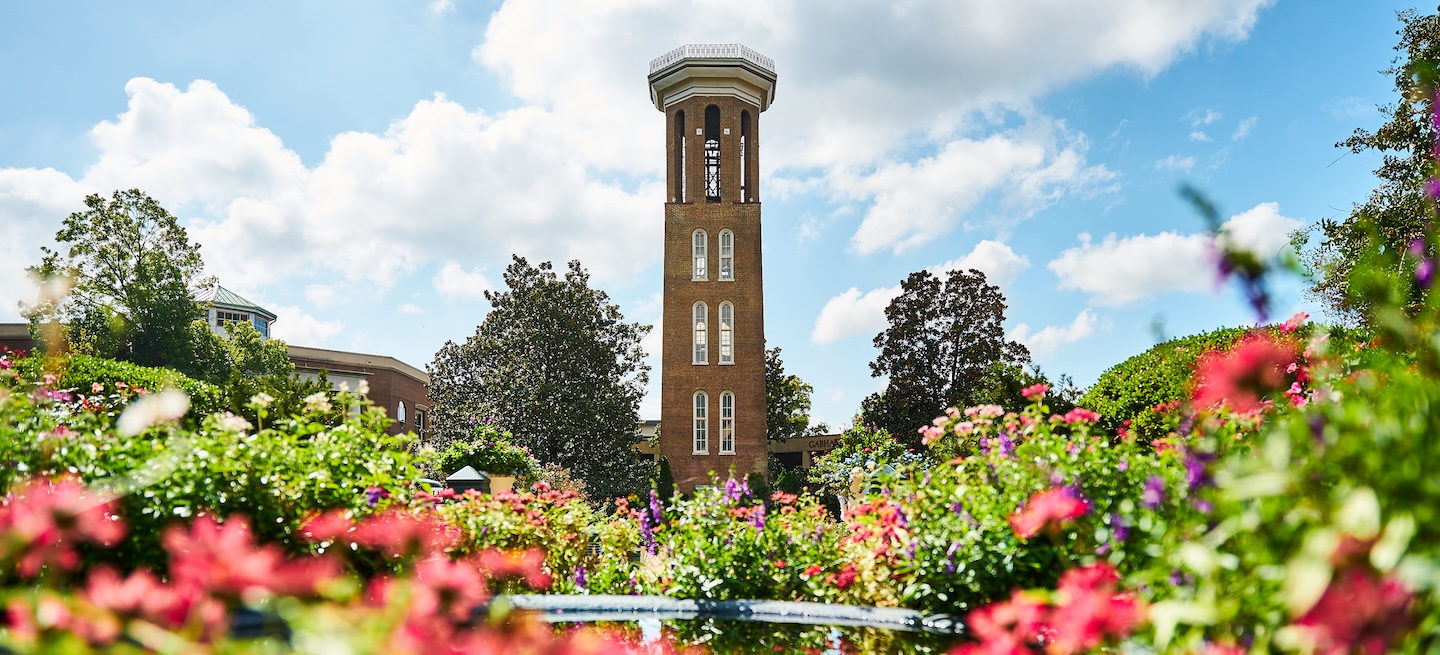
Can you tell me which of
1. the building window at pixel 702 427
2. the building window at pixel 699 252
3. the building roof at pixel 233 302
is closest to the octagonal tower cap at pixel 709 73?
the building window at pixel 699 252

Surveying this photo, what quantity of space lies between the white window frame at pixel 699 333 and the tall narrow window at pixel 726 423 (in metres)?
1.24

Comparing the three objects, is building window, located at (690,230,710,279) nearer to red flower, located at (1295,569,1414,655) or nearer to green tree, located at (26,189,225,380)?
green tree, located at (26,189,225,380)

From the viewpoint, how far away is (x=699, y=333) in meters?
26.6

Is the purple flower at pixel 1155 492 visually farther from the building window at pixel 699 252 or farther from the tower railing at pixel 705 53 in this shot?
the tower railing at pixel 705 53

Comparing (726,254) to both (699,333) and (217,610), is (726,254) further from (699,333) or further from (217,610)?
(217,610)

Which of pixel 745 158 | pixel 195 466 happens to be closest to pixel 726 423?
pixel 745 158

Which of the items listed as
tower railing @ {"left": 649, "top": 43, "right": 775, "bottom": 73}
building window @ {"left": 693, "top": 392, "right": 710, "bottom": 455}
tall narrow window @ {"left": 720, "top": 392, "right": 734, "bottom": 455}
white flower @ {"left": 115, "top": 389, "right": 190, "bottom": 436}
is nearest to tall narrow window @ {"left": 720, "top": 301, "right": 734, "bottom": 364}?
tall narrow window @ {"left": 720, "top": 392, "right": 734, "bottom": 455}

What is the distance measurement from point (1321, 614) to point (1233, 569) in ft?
2.47

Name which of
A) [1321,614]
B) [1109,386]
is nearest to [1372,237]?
[1321,614]

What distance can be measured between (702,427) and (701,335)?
8.96 feet

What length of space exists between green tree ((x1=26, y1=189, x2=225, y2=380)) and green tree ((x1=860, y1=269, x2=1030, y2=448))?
63.7 feet

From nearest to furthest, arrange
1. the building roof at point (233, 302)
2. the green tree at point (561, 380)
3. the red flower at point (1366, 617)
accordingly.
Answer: the red flower at point (1366, 617) < the green tree at point (561, 380) < the building roof at point (233, 302)

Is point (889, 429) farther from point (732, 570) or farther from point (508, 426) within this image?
point (732, 570)

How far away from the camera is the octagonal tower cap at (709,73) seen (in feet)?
87.6
